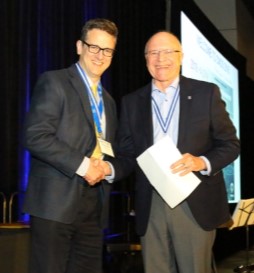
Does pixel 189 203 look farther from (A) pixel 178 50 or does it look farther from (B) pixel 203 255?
(A) pixel 178 50

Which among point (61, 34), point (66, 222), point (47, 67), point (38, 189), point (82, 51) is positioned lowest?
point (66, 222)

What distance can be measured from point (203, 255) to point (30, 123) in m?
0.87

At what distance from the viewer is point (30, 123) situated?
2.03 meters

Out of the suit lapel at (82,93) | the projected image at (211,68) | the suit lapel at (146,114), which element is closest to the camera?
the suit lapel at (82,93)

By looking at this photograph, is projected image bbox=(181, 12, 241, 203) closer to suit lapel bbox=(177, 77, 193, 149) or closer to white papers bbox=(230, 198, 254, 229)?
white papers bbox=(230, 198, 254, 229)

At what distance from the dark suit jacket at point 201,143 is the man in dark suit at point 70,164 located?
160mm

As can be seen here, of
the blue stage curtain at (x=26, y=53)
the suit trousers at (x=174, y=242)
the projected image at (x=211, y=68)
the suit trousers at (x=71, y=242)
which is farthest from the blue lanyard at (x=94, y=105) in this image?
the projected image at (x=211, y=68)

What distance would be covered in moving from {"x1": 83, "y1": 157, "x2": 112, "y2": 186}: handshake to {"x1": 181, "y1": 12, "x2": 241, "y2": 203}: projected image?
2.74 metres

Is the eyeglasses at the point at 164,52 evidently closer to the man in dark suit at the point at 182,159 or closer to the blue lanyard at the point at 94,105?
the man in dark suit at the point at 182,159

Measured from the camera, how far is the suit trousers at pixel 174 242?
214 centimetres

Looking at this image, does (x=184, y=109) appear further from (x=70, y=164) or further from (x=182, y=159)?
(x=70, y=164)

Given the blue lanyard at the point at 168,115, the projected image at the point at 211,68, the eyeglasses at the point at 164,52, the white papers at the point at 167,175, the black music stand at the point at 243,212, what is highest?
the projected image at the point at 211,68

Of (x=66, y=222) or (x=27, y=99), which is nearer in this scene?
(x=66, y=222)

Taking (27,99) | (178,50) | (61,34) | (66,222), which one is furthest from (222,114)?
(61,34)
